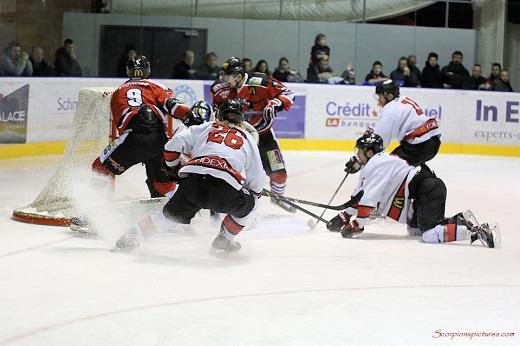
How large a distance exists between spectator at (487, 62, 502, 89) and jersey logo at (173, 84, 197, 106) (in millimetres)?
3765

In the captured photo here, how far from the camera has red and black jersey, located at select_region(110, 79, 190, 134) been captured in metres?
6.26

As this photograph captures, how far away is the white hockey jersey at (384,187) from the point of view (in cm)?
615

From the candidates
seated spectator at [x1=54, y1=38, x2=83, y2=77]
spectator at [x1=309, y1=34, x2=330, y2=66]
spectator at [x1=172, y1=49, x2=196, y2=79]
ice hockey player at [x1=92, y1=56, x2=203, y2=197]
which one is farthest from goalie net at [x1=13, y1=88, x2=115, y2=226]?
spectator at [x1=309, y1=34, x2=330, y2=66]

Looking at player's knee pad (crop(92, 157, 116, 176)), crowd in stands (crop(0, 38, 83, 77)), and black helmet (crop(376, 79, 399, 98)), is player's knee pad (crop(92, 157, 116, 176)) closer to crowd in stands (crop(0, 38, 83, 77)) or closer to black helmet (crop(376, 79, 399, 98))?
black helmet (crop(376, 79, 399, 98))

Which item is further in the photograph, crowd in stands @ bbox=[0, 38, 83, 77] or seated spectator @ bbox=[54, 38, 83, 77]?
seated spectator @ bbox=[54, 38, 83, 77]

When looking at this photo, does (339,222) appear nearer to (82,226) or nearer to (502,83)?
(82,226)

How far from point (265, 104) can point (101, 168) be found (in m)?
1.53

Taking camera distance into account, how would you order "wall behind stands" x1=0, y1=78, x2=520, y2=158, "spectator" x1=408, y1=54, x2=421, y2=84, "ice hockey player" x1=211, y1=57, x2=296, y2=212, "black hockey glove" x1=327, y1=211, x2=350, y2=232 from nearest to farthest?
"black hockey glove" x1=327, y1=211, x2=350, y2=232, "ice hockey player" x1=211, y1=57, x2=296, y2=212, "wall behind stands" x1=0, y1=78, x2=520, y2=158, "spectator" x1=408, y1=54, x2=421, y2=84

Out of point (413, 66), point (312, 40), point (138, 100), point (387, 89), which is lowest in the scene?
point (138, 100)

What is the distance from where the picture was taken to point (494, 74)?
1302cm

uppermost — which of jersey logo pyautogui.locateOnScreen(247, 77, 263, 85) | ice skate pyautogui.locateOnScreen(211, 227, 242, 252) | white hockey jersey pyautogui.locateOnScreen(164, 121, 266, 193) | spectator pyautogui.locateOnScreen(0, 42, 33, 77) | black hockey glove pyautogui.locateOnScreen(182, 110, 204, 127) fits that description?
spectator pyautogui.locateOnScreen(0, 42, 33, 77)

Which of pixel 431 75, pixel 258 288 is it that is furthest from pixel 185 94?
pixel 258 288

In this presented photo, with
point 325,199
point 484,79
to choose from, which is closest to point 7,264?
point 325,199

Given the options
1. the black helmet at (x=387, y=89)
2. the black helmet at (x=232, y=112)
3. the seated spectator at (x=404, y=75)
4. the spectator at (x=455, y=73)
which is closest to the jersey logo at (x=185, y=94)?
the seated spectator at (x=404, y=75)
